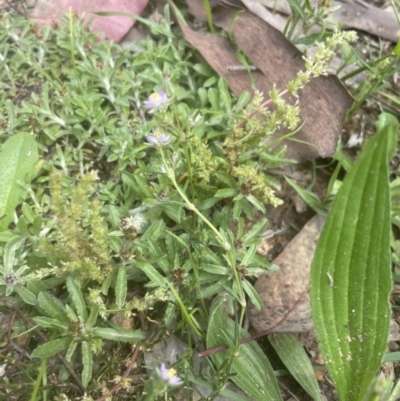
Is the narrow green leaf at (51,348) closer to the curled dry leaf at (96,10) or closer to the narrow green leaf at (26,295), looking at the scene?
the narrow green leaf at (26,295)

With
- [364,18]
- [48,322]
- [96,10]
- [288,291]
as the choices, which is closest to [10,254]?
[48,322]

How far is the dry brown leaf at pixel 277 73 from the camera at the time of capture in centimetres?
226

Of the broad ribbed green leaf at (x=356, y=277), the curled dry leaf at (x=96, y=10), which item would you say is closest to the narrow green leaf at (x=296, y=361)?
the broad ribbed green leaf at (x=356, y=277)

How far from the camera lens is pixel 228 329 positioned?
1.86 m

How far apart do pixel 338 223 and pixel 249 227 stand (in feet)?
2.40

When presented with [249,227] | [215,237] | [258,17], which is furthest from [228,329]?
[258,17]

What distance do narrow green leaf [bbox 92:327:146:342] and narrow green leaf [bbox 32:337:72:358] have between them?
0.11m

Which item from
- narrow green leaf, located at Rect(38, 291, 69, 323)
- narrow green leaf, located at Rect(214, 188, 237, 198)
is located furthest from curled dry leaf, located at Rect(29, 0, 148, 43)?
narrow green leaf, located at Rect(38, 291, 69, 323)

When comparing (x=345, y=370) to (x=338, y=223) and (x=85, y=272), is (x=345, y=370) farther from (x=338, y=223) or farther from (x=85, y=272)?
(x=85, y=272)

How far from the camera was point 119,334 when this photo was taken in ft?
5.75

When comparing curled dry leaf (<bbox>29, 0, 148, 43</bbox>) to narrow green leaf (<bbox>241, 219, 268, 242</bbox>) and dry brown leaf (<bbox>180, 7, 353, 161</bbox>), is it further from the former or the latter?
narrow green leaf (<bbox>241, 219, 268, 242</bbox>)

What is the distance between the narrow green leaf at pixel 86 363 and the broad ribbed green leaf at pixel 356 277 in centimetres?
86

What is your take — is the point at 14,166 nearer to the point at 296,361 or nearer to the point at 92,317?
the point at 92,317

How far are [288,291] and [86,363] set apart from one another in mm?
911
